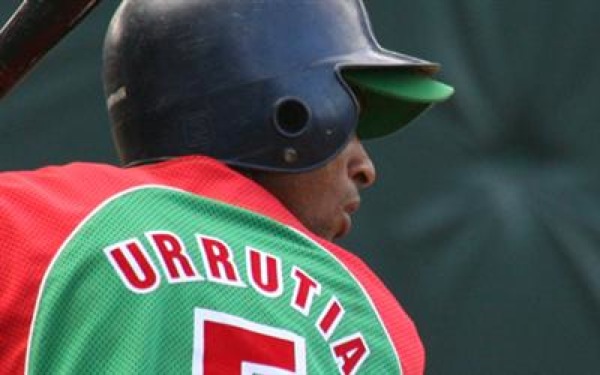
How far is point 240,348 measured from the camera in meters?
2.61

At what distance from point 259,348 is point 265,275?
120 millimetres

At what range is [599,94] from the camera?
4785 millimetres

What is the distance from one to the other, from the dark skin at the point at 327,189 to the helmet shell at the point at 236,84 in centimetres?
3

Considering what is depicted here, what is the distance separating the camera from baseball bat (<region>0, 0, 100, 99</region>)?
2.52m

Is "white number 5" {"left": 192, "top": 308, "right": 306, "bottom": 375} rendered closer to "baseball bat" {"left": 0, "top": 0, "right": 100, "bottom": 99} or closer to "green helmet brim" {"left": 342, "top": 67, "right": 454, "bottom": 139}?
"baseball bat" {"left": 0, "top": 0, "right": 100, "bottom": 99}

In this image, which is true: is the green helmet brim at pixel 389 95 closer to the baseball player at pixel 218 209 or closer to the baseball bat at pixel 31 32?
the baseball player at pixel 218 209

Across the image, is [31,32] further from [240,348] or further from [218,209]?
[240,348]

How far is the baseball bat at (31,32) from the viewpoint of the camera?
8.27 ft

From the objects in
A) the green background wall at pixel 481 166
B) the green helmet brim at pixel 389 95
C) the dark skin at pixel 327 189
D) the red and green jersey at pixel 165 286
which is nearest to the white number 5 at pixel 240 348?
the red and green jersey at pixel 165 286

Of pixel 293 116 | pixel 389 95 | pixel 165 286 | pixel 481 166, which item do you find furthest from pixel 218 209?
pixel 481 166

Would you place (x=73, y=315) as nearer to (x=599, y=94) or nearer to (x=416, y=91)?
(x=416, y=91)

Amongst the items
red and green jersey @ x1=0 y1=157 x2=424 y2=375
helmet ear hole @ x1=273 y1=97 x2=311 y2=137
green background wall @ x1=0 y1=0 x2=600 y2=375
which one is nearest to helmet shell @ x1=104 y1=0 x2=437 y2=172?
helmet ear hole @ x1=273 y1=97 x2=311 y2=137

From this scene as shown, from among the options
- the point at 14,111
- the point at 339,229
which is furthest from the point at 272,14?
the point at 14,111

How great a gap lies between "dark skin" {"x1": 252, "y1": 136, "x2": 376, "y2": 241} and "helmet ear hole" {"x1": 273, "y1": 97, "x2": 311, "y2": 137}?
7 cm
